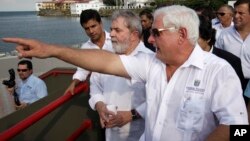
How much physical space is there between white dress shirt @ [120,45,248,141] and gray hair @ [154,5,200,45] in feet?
0.41

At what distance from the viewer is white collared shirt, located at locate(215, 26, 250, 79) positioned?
3907 millimetres

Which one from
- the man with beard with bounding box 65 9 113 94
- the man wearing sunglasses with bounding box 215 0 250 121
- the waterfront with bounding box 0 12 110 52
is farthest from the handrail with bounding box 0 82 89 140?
the waterfront with bounding box 0 12 110 52

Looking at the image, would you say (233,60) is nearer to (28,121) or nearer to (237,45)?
(237,45)

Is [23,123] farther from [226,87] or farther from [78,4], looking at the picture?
[78,4]

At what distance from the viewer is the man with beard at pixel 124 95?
2896mm

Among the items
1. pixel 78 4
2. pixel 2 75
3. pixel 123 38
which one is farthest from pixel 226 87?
pixel 78 4

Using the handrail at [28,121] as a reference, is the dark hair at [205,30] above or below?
above

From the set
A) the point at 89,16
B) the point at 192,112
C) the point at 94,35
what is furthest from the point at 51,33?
the point at 192,112

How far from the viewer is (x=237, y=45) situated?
4.12m

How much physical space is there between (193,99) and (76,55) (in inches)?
31.0

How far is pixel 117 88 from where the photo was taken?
10.1 feet

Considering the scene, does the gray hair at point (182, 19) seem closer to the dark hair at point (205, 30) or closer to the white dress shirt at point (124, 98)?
the white dress shirt at point (124, 98)

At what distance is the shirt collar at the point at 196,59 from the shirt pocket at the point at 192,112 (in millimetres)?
186

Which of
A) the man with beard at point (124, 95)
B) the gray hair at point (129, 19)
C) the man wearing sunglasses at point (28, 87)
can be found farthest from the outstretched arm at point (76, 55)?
the man wearing sunglasses at point (28, 87)
